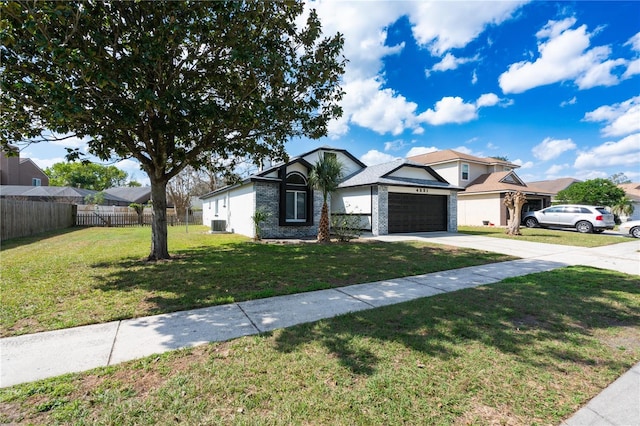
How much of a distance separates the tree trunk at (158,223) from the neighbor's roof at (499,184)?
21.3 meters

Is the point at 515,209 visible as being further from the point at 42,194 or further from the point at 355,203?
the point at 42,194

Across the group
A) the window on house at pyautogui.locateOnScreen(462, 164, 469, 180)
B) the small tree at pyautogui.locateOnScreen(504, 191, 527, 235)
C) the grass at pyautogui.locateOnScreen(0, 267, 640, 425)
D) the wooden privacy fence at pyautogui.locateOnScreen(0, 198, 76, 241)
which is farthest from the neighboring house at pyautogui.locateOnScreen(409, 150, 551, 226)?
the wooden privacy fence at pyautogui.locateOnScreen(0, 198, 76, 241)

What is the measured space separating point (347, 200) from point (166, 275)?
1230cm

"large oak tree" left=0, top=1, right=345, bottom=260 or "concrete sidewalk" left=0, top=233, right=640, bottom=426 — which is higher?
"large oak tree" left=0, top=1, right=345, bottom=260

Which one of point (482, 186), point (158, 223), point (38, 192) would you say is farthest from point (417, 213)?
point (38, 192)

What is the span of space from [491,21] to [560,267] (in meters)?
8.84

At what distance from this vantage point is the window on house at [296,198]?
14883mm

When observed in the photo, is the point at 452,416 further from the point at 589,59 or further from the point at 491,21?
the point at 589,59

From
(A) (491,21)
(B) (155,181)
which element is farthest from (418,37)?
(B) (155,181)

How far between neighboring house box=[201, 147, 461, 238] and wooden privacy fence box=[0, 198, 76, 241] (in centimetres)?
896

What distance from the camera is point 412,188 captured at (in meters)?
16.4

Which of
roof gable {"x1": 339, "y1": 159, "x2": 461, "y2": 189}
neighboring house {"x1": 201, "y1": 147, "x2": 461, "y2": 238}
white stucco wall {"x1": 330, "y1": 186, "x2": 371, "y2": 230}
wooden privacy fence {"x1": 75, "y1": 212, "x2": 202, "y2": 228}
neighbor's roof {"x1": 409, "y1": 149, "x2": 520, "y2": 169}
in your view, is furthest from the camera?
neighbor's roof {"x1": 409, "y1": 149, "x2": 520, "y2": 169}

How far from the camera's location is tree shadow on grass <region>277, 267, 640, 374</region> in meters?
3.15

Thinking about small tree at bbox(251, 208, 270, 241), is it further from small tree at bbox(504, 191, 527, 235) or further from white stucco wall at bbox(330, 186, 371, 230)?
small tree at bbox(504, 191, 527, 235)
